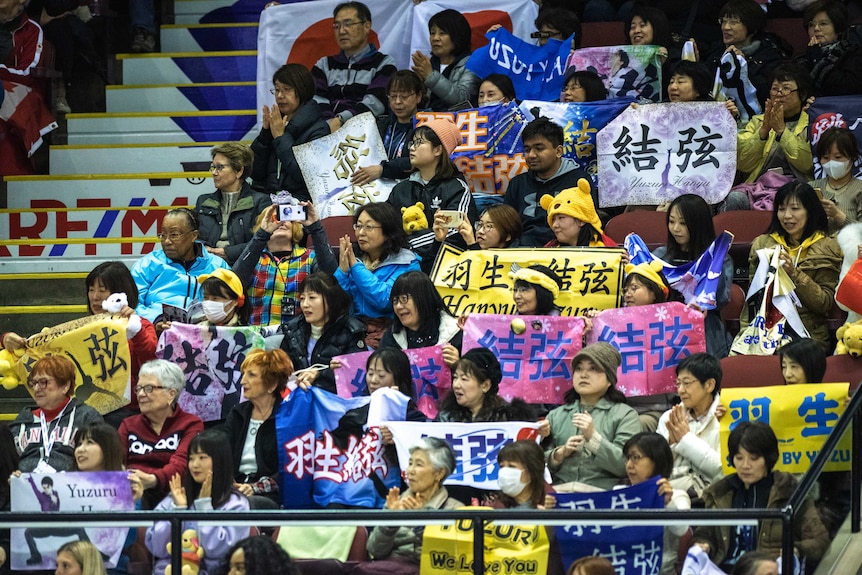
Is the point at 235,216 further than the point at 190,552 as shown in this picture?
Yes

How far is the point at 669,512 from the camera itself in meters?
6.48

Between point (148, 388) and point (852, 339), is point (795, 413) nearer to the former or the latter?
point (852, 339)

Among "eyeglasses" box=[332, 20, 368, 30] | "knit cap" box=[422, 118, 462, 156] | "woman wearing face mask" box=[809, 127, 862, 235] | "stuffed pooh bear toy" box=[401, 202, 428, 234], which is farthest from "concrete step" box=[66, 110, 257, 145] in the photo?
"woman wearing face mask" box=[809, 127, 862, 235]

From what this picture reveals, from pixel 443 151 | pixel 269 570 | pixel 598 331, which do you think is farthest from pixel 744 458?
pixel 443 151

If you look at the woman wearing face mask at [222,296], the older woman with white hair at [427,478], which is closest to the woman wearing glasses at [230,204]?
the woman wearing face mask at [222,296]

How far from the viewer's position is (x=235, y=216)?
1001 centimetres

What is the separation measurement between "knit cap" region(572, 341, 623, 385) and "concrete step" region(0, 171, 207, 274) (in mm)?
4017

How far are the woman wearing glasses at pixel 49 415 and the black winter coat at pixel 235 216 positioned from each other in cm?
182

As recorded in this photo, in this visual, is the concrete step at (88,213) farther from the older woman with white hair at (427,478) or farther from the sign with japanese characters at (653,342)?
the older woman with white hair at (427,478)

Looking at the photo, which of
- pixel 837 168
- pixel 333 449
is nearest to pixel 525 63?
pixel 837 168

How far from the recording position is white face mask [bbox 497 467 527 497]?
721 cm

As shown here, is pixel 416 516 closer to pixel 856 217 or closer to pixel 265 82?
pixel 856 217

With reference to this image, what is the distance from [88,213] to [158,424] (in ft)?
11.8

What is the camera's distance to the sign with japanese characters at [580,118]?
10.2 m
